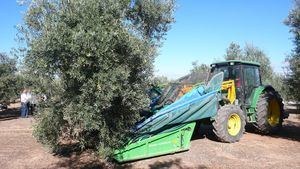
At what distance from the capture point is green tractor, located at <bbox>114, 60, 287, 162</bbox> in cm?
819

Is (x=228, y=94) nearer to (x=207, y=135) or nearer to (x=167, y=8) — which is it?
(x=207, y=135)

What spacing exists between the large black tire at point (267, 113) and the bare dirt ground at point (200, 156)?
0.43 metres

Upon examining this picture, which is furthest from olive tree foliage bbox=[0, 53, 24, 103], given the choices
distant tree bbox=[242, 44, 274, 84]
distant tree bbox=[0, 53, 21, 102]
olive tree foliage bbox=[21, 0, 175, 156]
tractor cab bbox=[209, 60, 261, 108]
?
distant tree bbox=[242, 44, 274, 84]

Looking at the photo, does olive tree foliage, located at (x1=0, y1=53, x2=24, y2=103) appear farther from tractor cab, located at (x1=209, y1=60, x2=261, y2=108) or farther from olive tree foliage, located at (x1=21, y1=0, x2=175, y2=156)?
tractor cab, located at (x1=209, y1=60, x2=261, y2=108)

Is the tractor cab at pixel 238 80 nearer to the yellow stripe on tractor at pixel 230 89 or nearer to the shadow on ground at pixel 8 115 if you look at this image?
the yellow stripe on tractor at pixel 230 89

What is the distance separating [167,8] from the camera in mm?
14984

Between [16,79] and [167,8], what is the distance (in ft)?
32.3

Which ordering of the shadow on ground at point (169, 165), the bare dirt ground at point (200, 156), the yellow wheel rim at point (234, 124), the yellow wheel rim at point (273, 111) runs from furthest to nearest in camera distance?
the yellow wheel rim at point (273, 111) → the yellow wheel rim at point (234, 124) → the bare dirt ground at point (200, 156) → the shadow on ground at point (169, 165)

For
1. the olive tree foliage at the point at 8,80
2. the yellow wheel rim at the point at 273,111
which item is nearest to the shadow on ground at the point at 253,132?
the yellow wheel rim at the point at 273,111

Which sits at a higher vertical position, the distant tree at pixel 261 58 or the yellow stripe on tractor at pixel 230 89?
the distant tree at pixel 261 58

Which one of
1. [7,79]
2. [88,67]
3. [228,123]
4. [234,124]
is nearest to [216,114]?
[228,123]

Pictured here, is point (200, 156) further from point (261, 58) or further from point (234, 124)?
point (261, 58)

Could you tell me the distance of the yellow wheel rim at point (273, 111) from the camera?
467 inches

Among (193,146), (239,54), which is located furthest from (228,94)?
(239,54)
